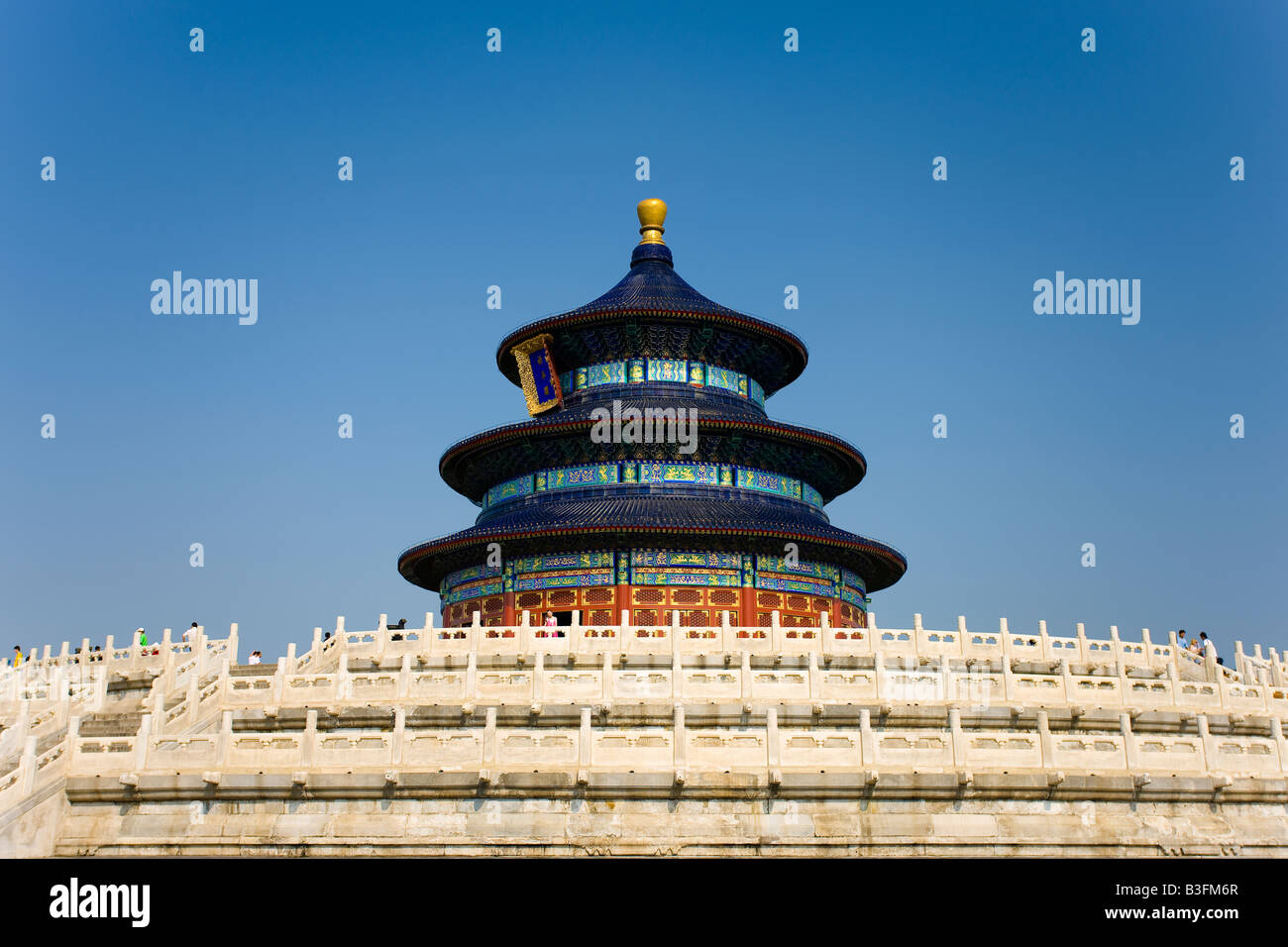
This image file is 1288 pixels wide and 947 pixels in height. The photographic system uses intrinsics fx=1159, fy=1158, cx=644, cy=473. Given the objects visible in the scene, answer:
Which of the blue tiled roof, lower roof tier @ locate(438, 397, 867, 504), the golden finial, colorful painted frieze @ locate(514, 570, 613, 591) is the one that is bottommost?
colorful painted frieze @ locate(514, 570, 613, 591)

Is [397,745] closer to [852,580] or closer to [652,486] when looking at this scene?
[652,486]

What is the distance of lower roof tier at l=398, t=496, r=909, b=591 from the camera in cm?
3462

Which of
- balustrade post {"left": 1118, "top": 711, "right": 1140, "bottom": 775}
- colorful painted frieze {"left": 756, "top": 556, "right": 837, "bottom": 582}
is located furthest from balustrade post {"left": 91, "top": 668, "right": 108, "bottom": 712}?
colorful painted frieze {"left": 756, "top": 556, "right": 837, "bottom": 582}

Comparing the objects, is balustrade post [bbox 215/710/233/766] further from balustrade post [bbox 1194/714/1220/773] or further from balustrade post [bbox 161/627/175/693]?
balustrade post [bbox 1194/714/1220/773]

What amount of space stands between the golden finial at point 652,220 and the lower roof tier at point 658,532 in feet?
47.2

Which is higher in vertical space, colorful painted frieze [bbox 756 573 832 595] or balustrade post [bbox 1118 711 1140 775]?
colorful painted frieze [bbox 756 573 832 595]

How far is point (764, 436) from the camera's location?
38.4 metres

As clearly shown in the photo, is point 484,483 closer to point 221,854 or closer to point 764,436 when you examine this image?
point 764,436

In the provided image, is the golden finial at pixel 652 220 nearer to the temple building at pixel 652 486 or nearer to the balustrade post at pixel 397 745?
the temple building at pixel 652 486

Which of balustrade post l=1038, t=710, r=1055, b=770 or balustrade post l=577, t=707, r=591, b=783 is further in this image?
balustrade post l=1038, t=710, r=1055, b=770

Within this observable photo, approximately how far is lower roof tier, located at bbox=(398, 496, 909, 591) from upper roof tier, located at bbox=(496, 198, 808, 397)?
6777 millimetres

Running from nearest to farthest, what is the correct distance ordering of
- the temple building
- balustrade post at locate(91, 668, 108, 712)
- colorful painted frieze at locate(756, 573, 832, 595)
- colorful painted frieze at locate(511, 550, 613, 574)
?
balustrade post at locate(91, 668, 108, 712), the temple building, colorful painted frieze at locate(511, 550, 613, 574), colorful painted frieze at locate(756, 573, 832, 595)

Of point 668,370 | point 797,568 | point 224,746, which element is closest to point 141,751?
point 224,746
